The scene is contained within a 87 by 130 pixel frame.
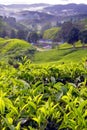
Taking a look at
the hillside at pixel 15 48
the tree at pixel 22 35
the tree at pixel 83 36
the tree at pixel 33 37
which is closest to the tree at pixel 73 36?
the tree at pixel 83 36

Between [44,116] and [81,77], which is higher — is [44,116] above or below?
above

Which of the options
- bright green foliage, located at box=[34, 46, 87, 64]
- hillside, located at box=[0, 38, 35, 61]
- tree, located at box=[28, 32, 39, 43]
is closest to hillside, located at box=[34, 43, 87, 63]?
bright green foliage, located at box=[34, 46, 87, 64]

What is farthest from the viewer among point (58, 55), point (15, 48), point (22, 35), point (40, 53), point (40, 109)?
point (22, 35)

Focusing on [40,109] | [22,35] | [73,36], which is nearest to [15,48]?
[73,36]

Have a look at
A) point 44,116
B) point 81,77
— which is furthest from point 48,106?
point 81,77

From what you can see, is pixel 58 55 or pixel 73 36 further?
pixel 73 36

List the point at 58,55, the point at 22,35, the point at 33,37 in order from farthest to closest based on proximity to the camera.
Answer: the point at 22,35 → the point at 33,37 → the point at 58,55

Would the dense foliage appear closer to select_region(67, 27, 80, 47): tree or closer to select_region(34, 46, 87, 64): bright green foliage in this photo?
select_region(34, 46, 87, 64): bright green foliage

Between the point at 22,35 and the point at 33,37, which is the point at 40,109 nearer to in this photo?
the point at 33,37

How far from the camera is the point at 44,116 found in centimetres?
363

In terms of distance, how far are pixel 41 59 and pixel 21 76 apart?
265 feet

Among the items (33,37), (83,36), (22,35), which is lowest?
(22,35)

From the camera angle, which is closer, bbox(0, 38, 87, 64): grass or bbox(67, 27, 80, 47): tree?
bbox(0, 38, 87, 64): grass

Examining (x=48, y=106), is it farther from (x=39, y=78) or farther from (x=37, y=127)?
(x=39, y=78)
